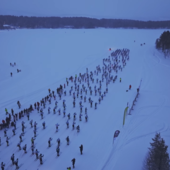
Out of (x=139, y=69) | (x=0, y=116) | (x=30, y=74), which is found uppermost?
(x=139, y=69)

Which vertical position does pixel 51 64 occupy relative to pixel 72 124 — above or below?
above

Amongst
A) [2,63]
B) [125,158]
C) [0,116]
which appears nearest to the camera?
[125,158]

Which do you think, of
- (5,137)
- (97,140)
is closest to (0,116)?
(5,137)

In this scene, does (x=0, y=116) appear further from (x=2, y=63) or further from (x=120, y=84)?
(x=2, y=63)

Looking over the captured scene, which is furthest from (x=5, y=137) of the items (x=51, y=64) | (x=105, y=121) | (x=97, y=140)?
(x=51, y=64)

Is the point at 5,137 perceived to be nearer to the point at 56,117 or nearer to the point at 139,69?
the point at 56,117

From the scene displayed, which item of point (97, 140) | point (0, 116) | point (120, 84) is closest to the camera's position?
point (97, 140)

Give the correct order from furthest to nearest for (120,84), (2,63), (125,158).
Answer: (2,63), (120,84), (125,158)

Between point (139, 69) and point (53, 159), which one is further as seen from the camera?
point (139, 69)

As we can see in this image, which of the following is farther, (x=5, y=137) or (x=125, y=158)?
(x=5, y=137)
